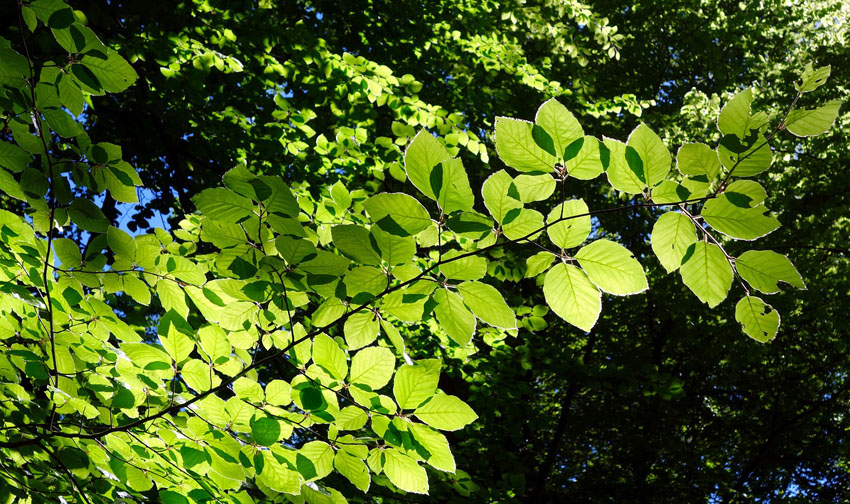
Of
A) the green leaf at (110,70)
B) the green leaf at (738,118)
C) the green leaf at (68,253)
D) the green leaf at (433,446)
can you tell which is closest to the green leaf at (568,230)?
the green leaf at (738,118)

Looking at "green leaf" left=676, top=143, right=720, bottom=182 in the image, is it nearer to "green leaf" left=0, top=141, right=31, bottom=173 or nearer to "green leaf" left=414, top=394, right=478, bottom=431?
"green leaf" left=414, top=394, right=478, bottom=431

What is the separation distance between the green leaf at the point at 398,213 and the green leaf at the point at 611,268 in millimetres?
253

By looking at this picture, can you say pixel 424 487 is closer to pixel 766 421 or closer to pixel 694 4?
pixel 766 421

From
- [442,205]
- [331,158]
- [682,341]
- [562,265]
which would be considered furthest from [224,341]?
[682,341]

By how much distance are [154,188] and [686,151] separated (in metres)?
6.65

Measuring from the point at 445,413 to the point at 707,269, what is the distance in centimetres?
53

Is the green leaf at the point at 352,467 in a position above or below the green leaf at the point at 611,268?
below

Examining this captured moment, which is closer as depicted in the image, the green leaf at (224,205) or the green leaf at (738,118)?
the green leaf at (738,118)

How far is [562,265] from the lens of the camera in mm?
846

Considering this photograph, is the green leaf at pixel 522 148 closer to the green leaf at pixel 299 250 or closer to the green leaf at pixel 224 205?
the green leaf at pixel 299 250

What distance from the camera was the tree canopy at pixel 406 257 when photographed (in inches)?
33.0

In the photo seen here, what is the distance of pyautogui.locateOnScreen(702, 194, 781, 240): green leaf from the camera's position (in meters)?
0.76

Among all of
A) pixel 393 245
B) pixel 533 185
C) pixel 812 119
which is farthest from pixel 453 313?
pixel 812 119

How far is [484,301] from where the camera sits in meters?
0.93
